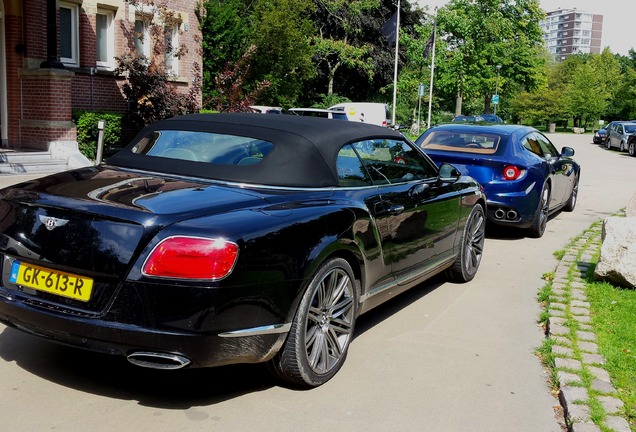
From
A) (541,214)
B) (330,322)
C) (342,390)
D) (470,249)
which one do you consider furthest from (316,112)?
(342,390)

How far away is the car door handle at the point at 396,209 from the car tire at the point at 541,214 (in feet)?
17.2

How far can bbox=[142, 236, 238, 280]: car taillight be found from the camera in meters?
3.47

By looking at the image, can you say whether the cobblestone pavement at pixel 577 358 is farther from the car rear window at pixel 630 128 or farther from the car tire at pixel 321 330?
the car rear window at pixel 630 128

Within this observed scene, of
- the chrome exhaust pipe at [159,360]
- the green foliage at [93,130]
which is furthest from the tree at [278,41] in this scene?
the chrome exhaust pipe at [159,360]

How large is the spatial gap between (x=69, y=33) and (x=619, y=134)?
3210 centimetres

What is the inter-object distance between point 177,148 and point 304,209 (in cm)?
132

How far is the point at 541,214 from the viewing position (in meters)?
10.1

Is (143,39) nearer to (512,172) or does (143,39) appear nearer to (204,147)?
(512,172)

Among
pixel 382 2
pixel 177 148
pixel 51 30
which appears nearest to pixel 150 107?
pixel 51 30

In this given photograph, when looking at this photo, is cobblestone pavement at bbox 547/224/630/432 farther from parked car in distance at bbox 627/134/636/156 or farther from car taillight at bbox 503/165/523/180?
parked car in distance at bbox 627/134/636/156

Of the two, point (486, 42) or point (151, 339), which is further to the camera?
point (486, 42)

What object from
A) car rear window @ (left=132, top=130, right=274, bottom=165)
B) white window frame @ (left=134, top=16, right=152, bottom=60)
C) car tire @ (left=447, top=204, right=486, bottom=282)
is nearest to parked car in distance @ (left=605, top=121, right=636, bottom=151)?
white window frame @ (left=134, top=16, right=152, bottom=60)

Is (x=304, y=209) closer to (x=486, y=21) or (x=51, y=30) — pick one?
(x=51, y=30)

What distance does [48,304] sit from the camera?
3699mm
